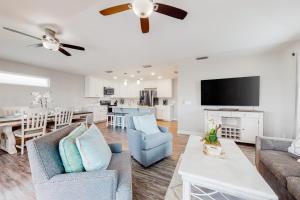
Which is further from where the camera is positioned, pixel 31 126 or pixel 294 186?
pixel 31 126

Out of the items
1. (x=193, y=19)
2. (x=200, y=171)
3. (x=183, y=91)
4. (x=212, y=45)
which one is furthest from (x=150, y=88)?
(x=200, y=171)

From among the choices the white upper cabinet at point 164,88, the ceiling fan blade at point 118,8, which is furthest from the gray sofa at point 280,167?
the white upper cabinet at point 164,88

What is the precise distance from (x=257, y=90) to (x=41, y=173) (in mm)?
A: 4411

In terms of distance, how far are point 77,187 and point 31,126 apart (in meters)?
2.87

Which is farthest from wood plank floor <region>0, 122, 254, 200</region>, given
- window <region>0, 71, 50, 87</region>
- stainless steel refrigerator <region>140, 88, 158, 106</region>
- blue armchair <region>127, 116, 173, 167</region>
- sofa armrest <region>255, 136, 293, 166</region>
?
stainless steel refrigerator <region>140, 88, 158, 106</region>

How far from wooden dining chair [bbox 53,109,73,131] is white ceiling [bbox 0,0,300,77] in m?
1.59

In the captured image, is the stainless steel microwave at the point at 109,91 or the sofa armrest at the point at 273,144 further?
the stainless steel microwave at the point at 109,91

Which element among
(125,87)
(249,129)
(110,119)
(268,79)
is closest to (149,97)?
(125,87)

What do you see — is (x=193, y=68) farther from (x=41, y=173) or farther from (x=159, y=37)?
(x=41, y=173)

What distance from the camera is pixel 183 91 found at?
4.46m

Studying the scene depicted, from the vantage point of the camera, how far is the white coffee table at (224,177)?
1.04 m

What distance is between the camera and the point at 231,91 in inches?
145

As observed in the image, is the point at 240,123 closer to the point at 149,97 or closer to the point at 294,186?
the point at 294,186

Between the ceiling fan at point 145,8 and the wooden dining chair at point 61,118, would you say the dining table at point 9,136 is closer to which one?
the wooden dining chair at point 61,118
